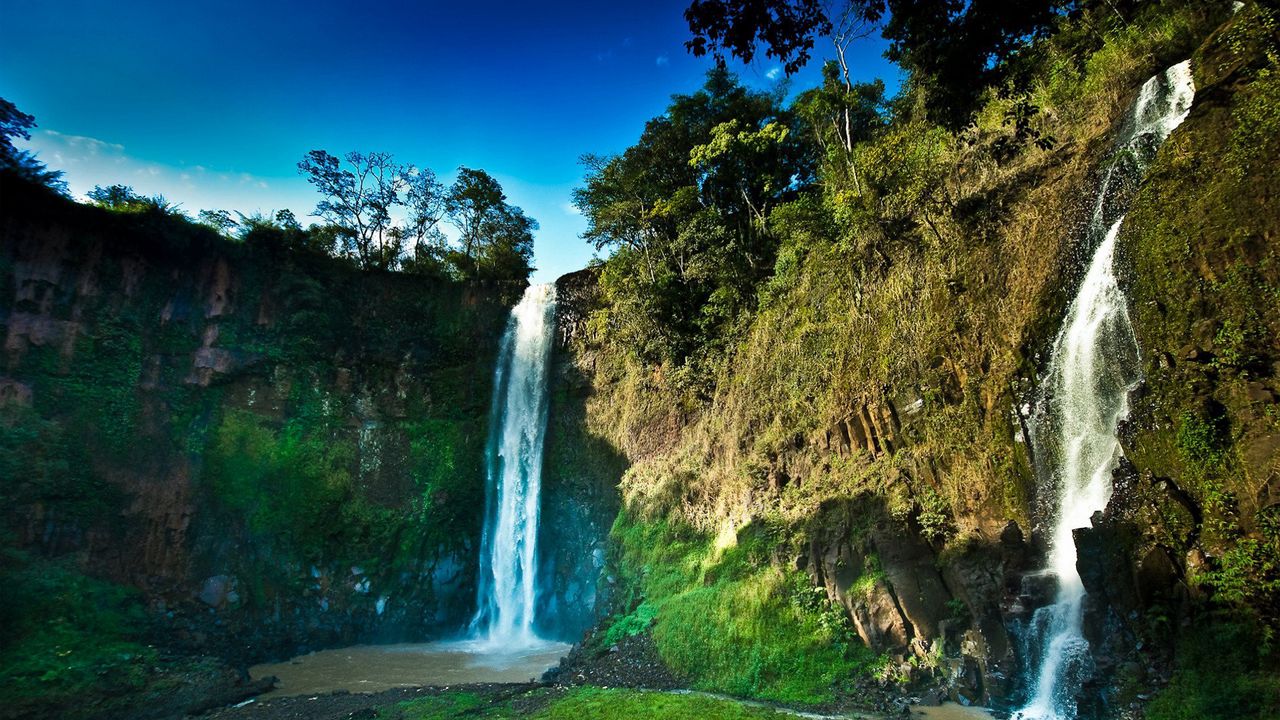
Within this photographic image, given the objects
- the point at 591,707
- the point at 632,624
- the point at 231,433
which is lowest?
the point at 591,707

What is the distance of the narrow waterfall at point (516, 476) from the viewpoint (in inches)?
725

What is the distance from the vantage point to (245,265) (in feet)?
63.7

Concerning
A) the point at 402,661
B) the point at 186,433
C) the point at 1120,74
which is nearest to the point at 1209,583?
the point at 1120,74

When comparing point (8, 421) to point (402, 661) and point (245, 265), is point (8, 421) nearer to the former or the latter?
point (245, 265)

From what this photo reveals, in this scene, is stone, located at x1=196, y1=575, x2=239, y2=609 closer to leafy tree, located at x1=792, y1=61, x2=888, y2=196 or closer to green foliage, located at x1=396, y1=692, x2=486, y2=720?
green foliage, located at x1=396, y1=692, x2=486, y2=720

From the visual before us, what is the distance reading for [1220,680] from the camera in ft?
19.1

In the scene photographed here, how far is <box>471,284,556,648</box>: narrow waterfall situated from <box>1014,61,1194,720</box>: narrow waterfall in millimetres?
13599

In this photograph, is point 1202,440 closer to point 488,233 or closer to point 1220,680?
point 1220,680

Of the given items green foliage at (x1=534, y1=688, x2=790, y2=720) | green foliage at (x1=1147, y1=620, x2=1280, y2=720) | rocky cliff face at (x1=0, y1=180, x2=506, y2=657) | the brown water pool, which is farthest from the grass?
rocky cliff face at (x1=0, y1=180, x2=506, y2=657)

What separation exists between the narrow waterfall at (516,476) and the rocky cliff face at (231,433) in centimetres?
73

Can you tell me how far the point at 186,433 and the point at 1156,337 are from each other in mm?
22679

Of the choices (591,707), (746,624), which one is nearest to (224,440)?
(591,707)

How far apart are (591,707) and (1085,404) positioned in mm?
8996

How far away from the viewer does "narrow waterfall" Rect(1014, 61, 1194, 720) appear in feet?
24.6
